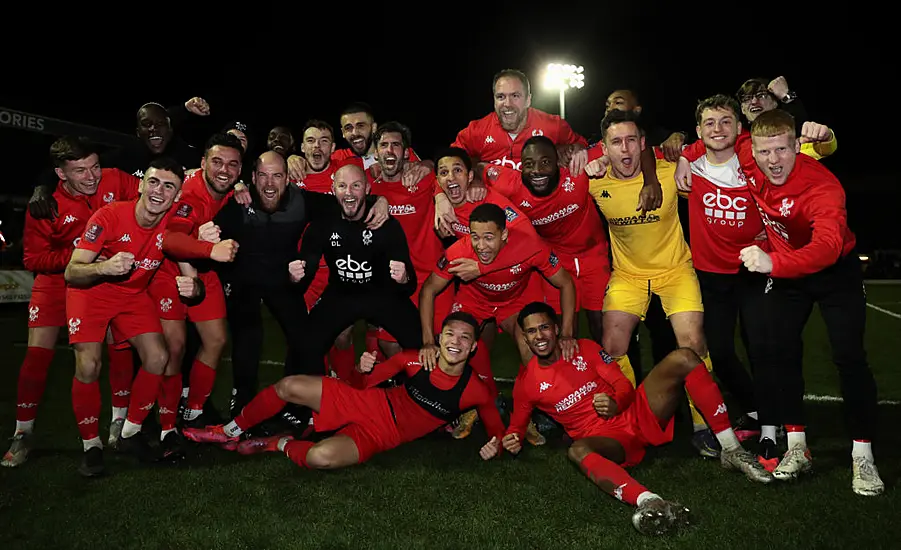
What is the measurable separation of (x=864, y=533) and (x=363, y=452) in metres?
3.09

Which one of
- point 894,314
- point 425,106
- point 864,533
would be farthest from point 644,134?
point 425,106

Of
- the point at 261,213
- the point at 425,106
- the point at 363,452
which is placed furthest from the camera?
the point at 425,106

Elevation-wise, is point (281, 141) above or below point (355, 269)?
above

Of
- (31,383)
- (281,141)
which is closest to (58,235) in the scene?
(31,383)

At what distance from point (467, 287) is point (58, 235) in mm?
3407

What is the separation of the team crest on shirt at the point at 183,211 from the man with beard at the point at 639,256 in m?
3.30

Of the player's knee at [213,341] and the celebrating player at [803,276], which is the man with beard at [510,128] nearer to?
the celebrating player at [803,276]

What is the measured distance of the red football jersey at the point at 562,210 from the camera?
5723mm

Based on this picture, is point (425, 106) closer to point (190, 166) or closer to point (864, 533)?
point (190, 166)

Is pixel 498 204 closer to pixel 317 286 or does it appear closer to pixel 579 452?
pixel 317 286

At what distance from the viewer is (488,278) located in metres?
5.66

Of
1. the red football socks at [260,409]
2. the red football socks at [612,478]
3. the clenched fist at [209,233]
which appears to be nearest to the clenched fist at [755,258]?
the red football socks at [612,478]

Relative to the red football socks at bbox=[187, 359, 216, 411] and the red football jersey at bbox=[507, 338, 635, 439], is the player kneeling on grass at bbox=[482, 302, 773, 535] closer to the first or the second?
the red football jersey at bbox=[507, 338, 635, 439]

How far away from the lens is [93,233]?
16.1 ft
